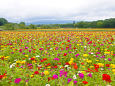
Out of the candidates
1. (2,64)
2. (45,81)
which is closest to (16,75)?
(45,81)

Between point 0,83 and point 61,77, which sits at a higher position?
point 61,77

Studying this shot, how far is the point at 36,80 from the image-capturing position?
1.83m

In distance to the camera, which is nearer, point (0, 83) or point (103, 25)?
point (0, 83)

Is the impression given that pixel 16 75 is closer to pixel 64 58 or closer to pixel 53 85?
pixel 53 85

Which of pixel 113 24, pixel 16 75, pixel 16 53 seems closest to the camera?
pixel 16 75

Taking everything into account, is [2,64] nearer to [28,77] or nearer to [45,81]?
[28,77]

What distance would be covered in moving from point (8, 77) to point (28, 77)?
1.35 ft

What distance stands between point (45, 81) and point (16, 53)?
2010mm

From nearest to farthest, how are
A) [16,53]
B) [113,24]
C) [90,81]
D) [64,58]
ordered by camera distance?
[90,81] < [64,58] < [16,53] < [113,24]

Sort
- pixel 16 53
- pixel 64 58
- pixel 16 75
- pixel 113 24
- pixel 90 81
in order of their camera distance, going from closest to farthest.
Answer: pixel 90 81 → pixel 16 75 → pixel 64 58 → pixel 16 53 → pixel 113 24

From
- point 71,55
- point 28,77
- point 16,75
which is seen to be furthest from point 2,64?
point 71,55

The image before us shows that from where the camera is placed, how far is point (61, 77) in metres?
1.86

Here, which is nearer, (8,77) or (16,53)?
(8,77)

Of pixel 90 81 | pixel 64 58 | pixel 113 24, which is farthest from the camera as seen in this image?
pixel 113 24
